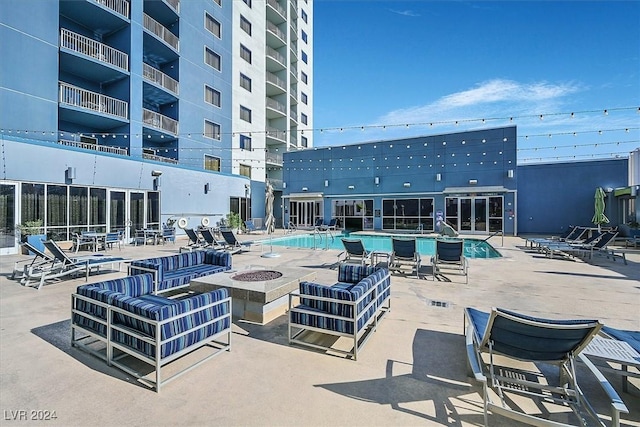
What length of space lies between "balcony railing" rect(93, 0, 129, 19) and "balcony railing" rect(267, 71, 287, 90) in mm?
13905

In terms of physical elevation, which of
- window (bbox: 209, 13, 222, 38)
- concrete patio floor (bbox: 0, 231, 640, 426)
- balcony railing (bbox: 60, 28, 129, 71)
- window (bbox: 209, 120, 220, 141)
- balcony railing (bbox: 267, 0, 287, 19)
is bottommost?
concrete patio floor (bbox: 0, 231, 640, 426)

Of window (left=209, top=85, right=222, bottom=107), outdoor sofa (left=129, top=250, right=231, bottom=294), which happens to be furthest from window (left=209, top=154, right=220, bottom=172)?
outdoor sofa (left=129, top=250, right=231, bottom=294)

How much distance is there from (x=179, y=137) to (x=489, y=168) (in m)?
18.5

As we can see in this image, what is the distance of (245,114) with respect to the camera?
2452 cm

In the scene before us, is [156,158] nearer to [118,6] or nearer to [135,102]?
[135,102]

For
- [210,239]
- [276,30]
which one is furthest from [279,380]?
[276,30]

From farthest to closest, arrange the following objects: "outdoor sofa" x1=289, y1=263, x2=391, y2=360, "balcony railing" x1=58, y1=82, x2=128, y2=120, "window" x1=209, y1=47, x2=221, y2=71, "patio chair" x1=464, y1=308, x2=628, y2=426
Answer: "window" x1=209, y1=47, x2=221, y2=71 → "balcony railing" x1=58, y1=82, x2=128, y2=120 → "outdoor sofa" x1=289, y1=263, x2=391, y2=360 → "patio chair" x1=464, y1=308, x2=628, y2=426

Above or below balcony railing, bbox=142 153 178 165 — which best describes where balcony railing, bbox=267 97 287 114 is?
above

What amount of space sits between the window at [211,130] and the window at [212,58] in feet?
13.2

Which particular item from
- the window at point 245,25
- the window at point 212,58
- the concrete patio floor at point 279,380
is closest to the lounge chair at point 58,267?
the concrete patio floor at point 279,380

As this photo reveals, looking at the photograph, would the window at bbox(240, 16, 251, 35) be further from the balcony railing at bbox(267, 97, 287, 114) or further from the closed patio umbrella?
the closed patio umbrella

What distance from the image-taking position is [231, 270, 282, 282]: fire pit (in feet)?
15.2

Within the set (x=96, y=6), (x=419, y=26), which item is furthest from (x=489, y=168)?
(x=96, y=6)

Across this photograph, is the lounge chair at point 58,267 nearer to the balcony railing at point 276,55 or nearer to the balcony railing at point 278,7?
the balcony railing at point 276,55
